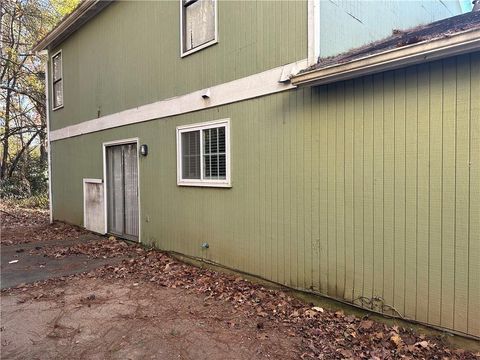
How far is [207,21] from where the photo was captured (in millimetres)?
5711

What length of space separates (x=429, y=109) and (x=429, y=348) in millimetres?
2215

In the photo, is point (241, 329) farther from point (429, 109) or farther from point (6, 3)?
point (6, 3)

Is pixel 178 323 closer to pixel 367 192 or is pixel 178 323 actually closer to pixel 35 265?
pixel 367 192

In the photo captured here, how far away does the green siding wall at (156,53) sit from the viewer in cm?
455

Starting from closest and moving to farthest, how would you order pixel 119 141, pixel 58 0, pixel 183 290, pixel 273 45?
pixel 273 45
pixel 183 290
pixel 119 141
pixel 58 0

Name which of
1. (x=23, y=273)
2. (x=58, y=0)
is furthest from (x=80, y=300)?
(x=58, y=0)

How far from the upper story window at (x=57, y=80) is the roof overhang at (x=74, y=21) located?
44cm

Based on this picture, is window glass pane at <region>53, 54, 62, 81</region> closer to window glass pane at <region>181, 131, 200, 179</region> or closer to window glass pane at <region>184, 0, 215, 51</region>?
window glass pane at <region>184, 0, 215, 51</region>

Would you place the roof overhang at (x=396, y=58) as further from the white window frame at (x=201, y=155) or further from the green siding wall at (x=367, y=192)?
the white window frame at (x=201, y=155)

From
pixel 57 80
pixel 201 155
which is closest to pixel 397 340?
pixel 201 155

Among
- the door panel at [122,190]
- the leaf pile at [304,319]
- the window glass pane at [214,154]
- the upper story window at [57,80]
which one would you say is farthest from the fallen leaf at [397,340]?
the upper story window at [57,80]

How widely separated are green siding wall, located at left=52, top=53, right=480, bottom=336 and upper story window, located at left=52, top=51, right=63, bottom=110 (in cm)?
732

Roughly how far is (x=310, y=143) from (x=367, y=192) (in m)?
0.92

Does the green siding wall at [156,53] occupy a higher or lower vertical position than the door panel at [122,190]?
higher
